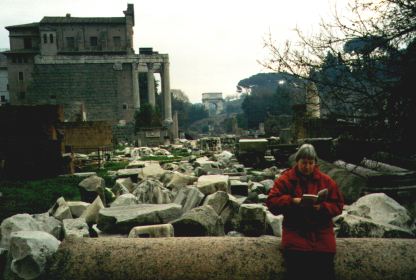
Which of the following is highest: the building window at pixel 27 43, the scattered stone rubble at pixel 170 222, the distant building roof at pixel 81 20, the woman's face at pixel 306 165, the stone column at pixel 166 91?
the distant building roof at pixel 81 20

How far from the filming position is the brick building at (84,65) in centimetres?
5138

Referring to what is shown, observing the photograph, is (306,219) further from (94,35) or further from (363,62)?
(94,35)

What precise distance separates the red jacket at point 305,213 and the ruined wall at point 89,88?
5029 centimetres

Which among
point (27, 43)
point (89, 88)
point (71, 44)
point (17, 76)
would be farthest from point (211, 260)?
point (27, 43)

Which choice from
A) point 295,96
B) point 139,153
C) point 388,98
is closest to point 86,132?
point 139,153

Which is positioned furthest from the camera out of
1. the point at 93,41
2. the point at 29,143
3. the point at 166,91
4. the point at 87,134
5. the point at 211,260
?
the point at 93,41

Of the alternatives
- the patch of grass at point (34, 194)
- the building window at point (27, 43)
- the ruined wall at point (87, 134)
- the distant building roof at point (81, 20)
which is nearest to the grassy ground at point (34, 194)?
the patch of grass at point (34, 194)

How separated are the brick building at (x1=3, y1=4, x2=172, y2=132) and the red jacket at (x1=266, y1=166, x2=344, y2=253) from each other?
49.3 meters

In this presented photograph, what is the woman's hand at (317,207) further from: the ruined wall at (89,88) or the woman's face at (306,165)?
the ruined wall at (89,88)

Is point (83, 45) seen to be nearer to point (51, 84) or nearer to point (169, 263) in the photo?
point (51, 84)

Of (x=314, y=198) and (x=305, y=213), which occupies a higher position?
(x=314, y=198)

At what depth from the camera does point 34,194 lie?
7816mm

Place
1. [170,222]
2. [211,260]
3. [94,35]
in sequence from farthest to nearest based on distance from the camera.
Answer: [94,35] < [170,222] < [211,260]

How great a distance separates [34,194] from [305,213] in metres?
6.40
